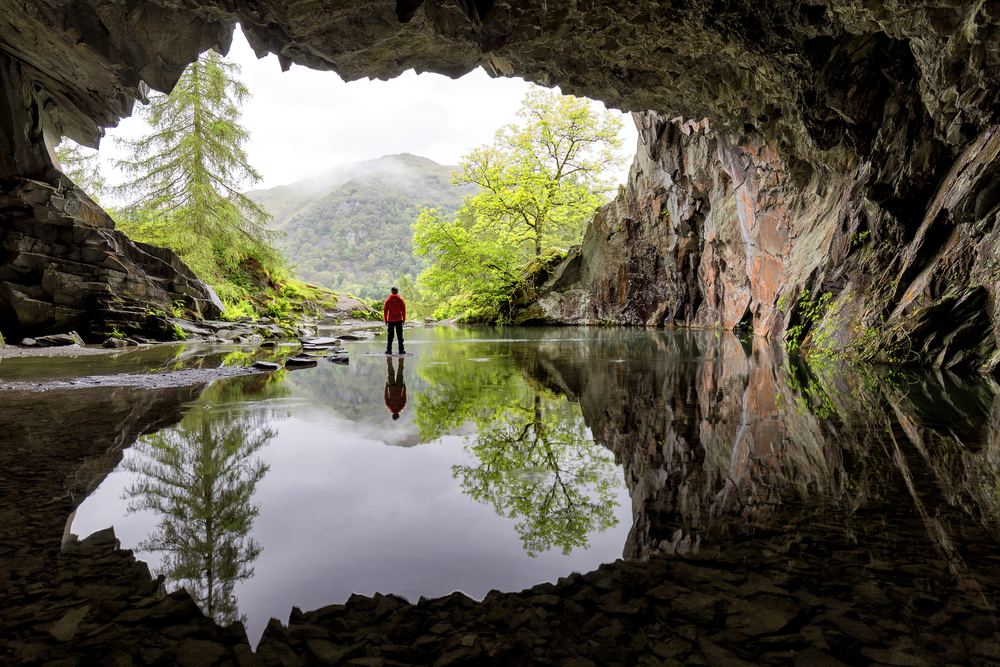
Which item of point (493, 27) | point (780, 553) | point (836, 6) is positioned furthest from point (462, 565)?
point (493, 27)

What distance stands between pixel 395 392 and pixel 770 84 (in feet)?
29.3

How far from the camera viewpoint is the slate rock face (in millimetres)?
6074

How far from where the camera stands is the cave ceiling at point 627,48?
6.09 meters

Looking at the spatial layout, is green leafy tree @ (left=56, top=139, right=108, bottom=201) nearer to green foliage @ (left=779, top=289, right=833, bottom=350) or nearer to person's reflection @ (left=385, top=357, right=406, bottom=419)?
person's reflection @ (left=385, top=357, right=406, bottom=419)

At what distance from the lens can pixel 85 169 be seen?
22.2m

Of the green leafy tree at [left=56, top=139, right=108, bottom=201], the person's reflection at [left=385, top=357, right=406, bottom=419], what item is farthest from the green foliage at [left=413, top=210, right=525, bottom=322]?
the person's reflection at [left=385, top=357, right=406, bottom=419]

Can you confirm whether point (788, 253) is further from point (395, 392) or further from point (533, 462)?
point (533, 462)

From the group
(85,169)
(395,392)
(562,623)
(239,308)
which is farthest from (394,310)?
(85,169)

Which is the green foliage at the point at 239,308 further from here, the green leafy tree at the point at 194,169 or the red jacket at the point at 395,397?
the red jacket at the point at 395,397

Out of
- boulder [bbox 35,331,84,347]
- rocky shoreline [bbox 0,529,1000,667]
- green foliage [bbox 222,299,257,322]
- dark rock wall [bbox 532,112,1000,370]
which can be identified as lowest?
rocky shoreline [bbox 0,529,1000,667]

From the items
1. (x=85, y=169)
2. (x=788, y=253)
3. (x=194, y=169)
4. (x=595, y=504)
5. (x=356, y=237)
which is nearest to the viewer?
(x=595, y=504)

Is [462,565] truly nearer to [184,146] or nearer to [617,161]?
[184,146]

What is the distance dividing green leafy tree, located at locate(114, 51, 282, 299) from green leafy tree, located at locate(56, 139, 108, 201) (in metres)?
1.82

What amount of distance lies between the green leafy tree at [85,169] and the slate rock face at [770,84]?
12.2 metres
